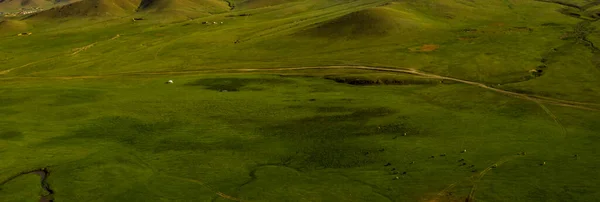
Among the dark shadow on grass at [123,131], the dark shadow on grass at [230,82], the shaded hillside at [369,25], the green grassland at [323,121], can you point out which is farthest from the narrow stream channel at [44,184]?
the shaded hillside at [369,25]

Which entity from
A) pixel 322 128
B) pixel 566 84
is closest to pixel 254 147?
pixel 322 128

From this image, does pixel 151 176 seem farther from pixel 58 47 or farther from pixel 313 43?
pixel 58 47

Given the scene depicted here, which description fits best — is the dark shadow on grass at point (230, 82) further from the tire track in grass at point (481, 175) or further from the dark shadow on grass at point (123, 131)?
the tire track in grass at point (481, 175)

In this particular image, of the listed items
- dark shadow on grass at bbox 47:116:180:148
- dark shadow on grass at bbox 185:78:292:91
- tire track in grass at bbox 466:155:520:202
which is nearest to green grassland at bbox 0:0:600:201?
tire track in grass at bbox 466:155:520:202

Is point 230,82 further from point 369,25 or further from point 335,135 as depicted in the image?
point 369,25

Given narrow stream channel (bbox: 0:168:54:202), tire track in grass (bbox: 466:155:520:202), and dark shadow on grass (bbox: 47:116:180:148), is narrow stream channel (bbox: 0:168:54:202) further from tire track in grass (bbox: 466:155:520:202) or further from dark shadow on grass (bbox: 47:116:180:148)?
tire track in grass (bbox: 466:155:520:202)

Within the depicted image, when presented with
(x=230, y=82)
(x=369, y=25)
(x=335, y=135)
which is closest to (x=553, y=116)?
(x=335, y=135)
